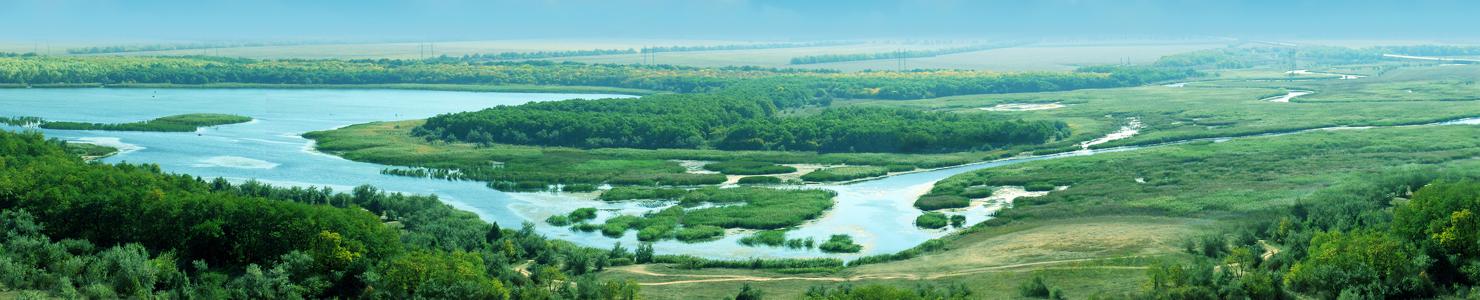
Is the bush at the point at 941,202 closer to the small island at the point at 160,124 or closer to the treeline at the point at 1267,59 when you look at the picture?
the small island at the point at 160,124

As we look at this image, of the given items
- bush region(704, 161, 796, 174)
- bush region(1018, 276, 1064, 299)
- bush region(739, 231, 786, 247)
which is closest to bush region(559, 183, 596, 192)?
bush region(704, 161, 796, 174)

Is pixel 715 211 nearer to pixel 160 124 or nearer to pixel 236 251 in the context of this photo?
pixel 236 251

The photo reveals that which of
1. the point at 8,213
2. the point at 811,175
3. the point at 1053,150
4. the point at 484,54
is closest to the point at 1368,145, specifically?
the point at 1053,150

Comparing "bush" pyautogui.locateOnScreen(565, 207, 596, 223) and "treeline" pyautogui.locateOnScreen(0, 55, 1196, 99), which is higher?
"treeline" pyautogui.locateOnScreen(0, 55, 1196, 99)

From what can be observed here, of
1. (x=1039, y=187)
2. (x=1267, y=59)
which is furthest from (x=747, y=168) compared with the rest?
(x=1267, y=59)

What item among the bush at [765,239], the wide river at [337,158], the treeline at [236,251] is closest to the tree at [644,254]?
the treeline at [236,251]

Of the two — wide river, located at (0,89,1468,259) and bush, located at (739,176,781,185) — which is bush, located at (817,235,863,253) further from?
bush, located at (739,176,781,185)
